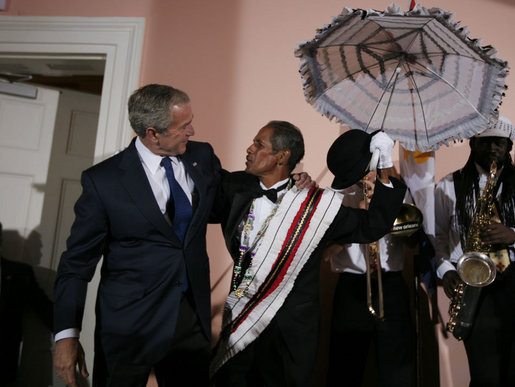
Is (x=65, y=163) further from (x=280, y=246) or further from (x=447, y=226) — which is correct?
(x=447, y=226)

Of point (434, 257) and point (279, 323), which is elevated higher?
point (434, 257)

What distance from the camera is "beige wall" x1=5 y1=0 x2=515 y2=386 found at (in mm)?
3311

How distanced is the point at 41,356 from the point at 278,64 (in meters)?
2.87

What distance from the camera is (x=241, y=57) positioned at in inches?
135

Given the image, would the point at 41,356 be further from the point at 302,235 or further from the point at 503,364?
the point at 503,364

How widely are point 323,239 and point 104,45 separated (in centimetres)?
224

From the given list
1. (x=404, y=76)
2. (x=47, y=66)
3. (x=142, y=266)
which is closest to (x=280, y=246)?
(x=142, y=266)

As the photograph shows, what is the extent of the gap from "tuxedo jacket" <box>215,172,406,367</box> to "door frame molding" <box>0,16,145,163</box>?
1.27m

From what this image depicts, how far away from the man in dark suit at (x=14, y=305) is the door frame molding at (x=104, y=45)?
118cm

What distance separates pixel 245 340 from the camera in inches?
85.6

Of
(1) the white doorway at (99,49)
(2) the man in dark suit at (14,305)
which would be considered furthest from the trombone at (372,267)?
(2) the man in dark suit at (14,305)

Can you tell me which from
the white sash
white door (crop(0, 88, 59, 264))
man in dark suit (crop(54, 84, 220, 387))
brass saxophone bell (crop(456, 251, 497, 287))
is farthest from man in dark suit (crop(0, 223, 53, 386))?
brass saxophone bell (crop(456, 251, 497, 287))

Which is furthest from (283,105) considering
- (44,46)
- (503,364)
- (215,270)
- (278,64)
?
(503,364)

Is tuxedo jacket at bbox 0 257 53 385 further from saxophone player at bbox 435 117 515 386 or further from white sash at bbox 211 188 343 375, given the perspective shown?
saxophone player at bbox 435 117 515 386
